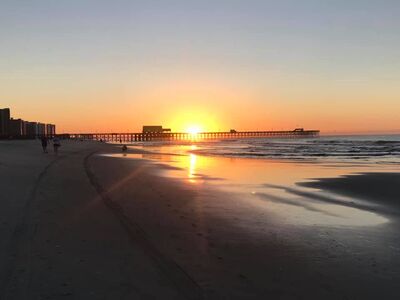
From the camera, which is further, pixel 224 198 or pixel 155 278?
pixel 224 198

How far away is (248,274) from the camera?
23.3 feet

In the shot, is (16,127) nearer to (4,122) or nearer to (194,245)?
(4,122)

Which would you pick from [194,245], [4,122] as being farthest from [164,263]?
[4,122]

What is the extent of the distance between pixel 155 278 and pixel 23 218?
5150 millimetres

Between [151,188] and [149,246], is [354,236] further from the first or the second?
[151,188]

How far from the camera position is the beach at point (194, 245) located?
6.32 metres

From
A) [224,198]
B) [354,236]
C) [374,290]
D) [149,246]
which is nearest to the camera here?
[374,290]

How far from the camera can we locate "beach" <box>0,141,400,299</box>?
6324mm

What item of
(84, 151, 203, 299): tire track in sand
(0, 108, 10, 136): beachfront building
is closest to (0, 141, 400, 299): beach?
(84, 151, 203, 299): tire track in sand

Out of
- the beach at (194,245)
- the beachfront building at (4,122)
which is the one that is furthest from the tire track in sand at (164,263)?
the beachfront building at (4,122)

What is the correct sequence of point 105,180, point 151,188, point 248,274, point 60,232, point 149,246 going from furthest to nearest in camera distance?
point 105,180 < point 151,188 < point 60,232 < point 149,246 < point 248,274

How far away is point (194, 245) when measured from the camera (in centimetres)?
882

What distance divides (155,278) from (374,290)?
3.15m

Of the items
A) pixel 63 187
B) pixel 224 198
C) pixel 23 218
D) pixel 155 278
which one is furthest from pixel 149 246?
pixel 63 187
